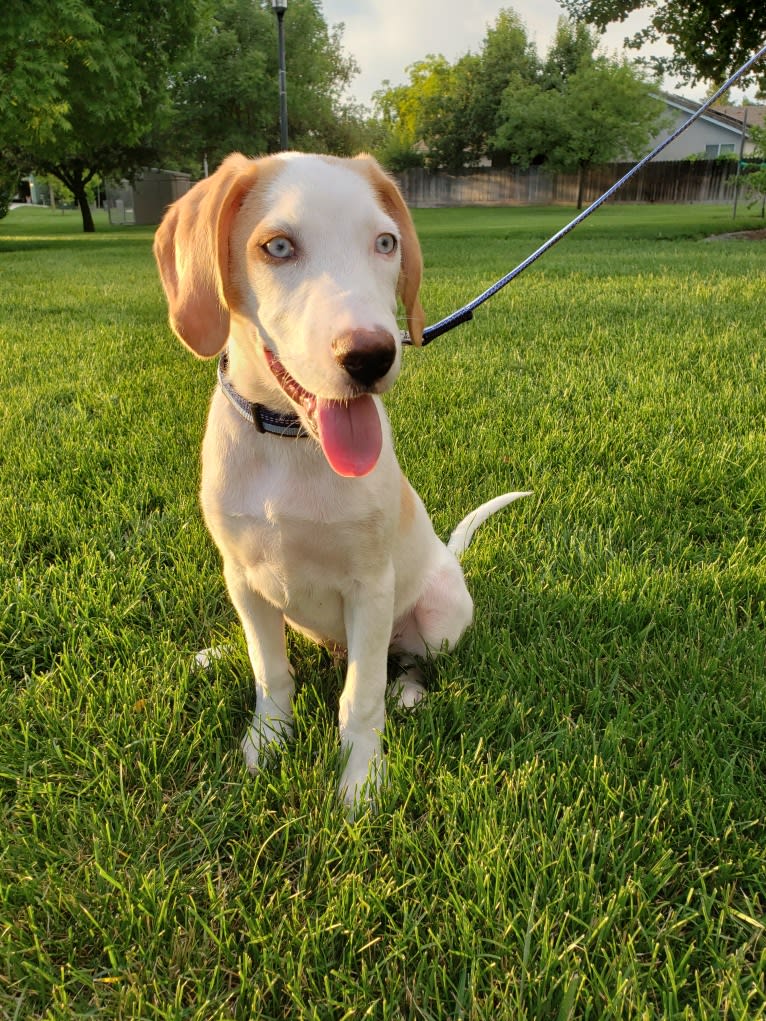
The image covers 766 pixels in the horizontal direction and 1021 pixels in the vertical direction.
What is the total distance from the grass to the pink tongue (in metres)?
0.75

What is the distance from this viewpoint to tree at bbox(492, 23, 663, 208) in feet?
116

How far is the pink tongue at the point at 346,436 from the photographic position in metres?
1.63

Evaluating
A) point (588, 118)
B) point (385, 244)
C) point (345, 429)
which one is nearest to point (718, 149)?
point (588, 118)

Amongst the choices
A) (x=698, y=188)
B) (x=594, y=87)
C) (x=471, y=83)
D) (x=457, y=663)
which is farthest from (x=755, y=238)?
(x=471, y=83)

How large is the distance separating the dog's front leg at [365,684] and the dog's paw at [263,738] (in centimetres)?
17

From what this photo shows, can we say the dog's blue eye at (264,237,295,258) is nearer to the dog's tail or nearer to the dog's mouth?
the dog's mouth

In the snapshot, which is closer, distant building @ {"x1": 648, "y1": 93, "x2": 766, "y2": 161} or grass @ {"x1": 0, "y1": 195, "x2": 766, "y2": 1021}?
grass @ {"x1": 0, "y1": 195, "x2": 766, "y2": 1021}

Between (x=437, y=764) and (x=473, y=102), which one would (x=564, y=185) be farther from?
(x=437, y=764)

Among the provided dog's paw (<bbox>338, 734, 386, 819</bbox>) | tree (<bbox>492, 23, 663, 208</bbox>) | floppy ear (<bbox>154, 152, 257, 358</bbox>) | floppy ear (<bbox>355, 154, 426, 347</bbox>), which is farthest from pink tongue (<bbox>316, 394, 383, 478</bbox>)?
tree (<bbox>492, 23, 663, 208</bbox>)

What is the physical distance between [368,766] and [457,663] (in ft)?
1.61

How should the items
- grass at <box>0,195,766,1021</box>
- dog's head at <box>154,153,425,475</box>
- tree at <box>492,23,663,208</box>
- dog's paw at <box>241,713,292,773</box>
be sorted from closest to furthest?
grass at <box>0,195,766,1021</box>
dog's head at <box>154,153,425,475</box>
dog's paw at <box>241,713,292,773</box>
tree at <box>492,23,663,208</box>

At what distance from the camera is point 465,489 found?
346 centimetres

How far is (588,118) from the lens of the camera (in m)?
35.7

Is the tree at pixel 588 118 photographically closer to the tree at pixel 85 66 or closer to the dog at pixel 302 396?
the tree at pixel 85 66
